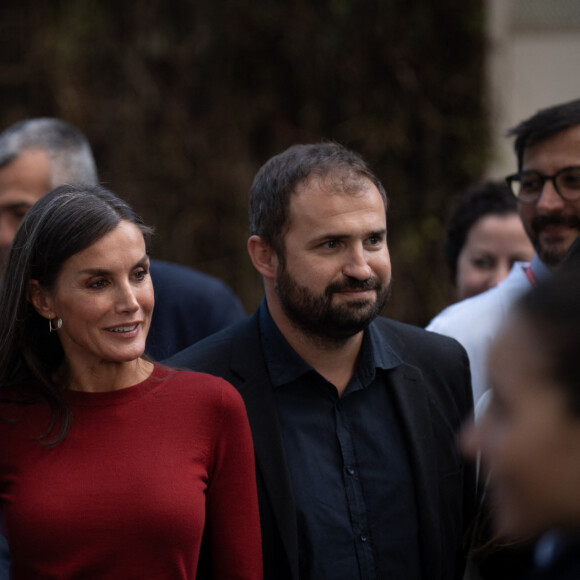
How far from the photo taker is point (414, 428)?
237 cm

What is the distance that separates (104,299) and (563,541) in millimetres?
1282

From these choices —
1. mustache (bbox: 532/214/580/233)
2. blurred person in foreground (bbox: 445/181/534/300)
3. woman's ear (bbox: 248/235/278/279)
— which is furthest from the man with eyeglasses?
woman's ear (bbox: 248/235/278/279)

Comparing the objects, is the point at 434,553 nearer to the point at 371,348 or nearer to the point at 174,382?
the point at 371,348

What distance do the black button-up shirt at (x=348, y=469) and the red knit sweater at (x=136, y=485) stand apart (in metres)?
0.16

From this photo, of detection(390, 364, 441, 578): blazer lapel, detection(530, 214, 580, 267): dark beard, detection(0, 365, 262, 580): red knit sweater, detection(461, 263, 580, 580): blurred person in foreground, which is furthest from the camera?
detection(530, 214, 580, 267): dark beard

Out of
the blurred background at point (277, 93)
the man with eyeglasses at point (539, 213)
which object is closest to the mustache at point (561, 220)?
the man with eyeglasses at point (539, 213)

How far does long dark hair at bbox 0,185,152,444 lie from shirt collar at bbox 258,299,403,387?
0.49 metres

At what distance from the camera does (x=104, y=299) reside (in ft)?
7.05

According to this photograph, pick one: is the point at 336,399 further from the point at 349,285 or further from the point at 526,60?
the point at 526,60

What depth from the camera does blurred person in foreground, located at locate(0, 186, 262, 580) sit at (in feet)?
6.59

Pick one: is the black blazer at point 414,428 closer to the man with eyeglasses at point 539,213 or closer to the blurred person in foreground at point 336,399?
the blurred person in foreground at point 336,399

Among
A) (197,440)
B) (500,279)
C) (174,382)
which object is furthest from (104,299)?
(500,279)

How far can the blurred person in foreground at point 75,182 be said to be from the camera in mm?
3041

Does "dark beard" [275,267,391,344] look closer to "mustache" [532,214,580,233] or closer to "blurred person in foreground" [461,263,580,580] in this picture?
"mustache" [532,214,580,233]
